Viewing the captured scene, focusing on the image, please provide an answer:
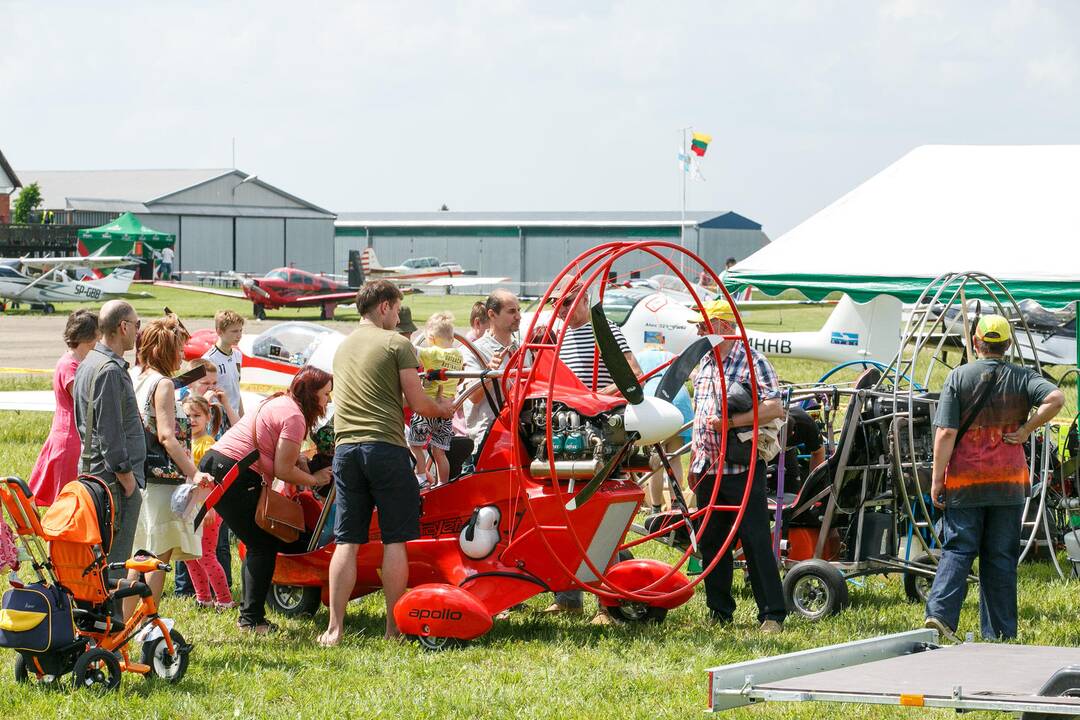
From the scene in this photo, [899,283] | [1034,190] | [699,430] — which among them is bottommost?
[699,430]

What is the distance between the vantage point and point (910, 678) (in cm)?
351

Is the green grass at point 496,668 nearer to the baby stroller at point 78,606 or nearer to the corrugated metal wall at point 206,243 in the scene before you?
the baby stroller at point 78,606

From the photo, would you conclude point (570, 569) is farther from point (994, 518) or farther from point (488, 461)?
point (994, 518)

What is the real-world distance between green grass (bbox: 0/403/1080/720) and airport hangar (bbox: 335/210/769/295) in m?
71.2

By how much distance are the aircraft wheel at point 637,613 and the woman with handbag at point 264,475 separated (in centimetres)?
176

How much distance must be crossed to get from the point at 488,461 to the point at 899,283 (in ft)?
14.7

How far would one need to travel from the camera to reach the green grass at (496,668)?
5.09m

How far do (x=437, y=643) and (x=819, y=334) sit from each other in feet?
49.7

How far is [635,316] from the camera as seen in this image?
73.3 ft

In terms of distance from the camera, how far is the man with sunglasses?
558 centimetres

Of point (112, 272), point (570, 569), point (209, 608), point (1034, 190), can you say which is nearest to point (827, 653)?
point (570, 569)

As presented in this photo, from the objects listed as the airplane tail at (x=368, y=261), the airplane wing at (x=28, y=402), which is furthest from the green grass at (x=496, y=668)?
the airplane tail at (x=368, y=261)

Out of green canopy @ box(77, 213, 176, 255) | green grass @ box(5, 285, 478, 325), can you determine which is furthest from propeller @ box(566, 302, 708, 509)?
green canopy @ box(77, 213, 176, 255)

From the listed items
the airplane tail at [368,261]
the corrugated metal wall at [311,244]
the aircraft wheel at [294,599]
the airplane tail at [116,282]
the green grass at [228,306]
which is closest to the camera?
the aircraft wheel at [294,599]
